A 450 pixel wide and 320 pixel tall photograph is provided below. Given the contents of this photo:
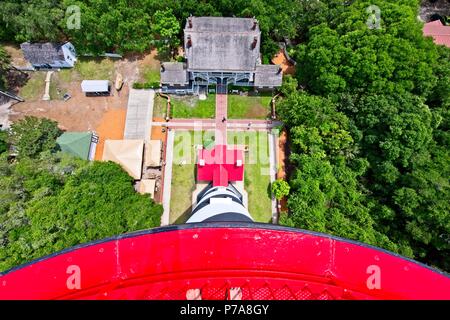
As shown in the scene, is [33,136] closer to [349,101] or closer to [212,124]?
[212,124]

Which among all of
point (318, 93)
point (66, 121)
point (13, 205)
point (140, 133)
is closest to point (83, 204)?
point (13, 205)

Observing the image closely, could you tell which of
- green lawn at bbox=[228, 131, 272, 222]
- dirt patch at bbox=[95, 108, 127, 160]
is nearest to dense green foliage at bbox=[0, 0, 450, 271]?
green lawn at bbox=[228, 131, 272, 222]

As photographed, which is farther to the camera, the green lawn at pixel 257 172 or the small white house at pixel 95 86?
the small white house at pixel 95 86

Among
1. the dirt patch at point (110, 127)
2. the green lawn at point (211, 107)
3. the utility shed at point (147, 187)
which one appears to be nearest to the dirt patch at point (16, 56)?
the dirt patch at point (110, 127)

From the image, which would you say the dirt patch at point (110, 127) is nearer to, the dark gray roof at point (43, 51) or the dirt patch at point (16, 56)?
the dark gray roof at point (43, 51)

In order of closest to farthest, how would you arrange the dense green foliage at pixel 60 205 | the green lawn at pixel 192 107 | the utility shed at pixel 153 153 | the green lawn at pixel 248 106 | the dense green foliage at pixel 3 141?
the dense green foliage at pixel 60 205, the dense green foliage at pixel 3 141, the utility shed at pixel 153 153, the green lawn at pixel 192 107, the green lawn at pixel 248 106

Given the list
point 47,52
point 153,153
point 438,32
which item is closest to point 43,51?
point 47,52
